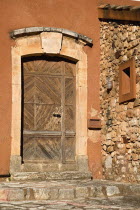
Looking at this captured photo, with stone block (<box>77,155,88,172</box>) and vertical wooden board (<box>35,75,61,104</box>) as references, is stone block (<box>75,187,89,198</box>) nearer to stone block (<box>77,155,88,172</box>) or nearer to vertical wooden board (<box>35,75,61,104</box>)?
stone block (<box>77,155,88,172</box>)

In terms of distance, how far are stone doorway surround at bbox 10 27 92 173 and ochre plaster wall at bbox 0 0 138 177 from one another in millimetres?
101

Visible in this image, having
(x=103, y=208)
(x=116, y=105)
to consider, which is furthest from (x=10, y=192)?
(x=116, y=105)

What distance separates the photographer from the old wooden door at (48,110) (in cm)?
888

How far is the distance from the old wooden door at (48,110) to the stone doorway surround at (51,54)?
0.62 feet

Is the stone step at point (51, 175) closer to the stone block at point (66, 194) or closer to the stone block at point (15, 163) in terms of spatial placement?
the stone block at point (15, 163)

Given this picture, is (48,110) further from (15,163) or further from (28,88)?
(15,163)

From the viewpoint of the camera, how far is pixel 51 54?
29.6 ft

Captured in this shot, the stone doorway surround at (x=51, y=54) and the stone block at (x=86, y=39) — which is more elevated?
the stone block at (x=86, y=39)

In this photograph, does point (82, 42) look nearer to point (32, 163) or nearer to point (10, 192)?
point (32, 163)

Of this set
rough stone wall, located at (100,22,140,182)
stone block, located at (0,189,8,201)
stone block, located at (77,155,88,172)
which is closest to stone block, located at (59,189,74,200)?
stone block, located at (0,189,8,201)

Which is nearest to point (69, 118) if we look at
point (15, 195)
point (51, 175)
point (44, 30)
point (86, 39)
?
point (51, 175)

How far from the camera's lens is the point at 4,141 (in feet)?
27.8

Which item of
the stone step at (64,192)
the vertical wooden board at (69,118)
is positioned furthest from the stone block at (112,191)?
the vertical wooden board at (69,118)

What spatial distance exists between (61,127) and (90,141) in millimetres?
654
